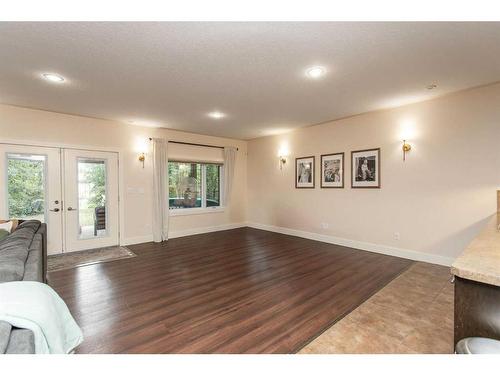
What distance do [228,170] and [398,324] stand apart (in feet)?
16.9

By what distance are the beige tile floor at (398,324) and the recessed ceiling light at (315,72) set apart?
2627mm

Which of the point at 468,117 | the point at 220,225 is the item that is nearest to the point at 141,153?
the point at 220,225


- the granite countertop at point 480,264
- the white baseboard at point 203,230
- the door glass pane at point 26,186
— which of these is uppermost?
the door glass pane at point 26,186

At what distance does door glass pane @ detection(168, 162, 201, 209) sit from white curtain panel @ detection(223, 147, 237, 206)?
73 centimetres

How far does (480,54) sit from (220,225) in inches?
228

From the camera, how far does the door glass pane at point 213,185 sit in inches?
256

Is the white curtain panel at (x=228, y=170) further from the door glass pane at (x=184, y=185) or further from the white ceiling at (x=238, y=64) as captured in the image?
the white ceiling at (x=238, y=64)

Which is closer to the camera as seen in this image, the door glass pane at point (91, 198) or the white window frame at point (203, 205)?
the door glass pane at point (91, 198)

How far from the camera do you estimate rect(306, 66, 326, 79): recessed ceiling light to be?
266cm

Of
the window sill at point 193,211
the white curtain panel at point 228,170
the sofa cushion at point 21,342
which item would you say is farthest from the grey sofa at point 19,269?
the white curtain panel at point 228,170

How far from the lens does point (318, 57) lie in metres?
2.43

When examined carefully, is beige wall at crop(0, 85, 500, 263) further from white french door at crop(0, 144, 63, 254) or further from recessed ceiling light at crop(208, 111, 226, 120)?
recessed ceiling light at crop(208, 111, 226, 120)

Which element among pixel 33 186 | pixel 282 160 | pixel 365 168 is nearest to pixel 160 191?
pixel 33 186

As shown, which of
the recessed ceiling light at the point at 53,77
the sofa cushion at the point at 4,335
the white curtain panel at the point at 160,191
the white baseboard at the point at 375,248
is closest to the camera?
the sofa cushion at the point at 4,335
